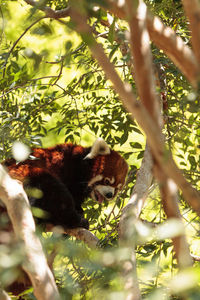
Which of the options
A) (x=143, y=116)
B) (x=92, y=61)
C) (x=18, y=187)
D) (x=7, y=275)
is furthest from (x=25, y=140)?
(x=143, y=116)

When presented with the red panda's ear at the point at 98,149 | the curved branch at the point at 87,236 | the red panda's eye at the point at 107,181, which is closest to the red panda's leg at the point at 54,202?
the curved branch at the point at 87,236

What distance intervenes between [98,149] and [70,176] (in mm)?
290

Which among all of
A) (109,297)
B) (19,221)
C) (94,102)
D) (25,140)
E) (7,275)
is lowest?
(109,297)

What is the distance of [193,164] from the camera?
9.55 ft

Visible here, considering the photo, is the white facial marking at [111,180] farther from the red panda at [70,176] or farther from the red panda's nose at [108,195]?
the red panda's nose at [108,195]

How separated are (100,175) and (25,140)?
1340mm

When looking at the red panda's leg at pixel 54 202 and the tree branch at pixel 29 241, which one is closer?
the tree branch at pixel 29 241

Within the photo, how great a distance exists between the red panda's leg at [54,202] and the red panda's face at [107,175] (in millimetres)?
616

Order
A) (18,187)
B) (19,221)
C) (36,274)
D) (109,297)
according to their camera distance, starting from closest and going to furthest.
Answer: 1. (109,297)
2. (36,274)
3. (19,221)
4. (18,187)

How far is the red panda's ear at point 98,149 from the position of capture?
3.20 meters

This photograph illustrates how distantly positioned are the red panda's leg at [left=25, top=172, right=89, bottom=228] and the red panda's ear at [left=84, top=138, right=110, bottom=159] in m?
0.55

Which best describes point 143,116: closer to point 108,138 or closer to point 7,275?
point 7,275

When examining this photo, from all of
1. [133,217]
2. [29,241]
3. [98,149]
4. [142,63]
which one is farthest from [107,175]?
[142,63]

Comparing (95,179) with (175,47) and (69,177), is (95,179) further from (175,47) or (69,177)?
(175,47)
